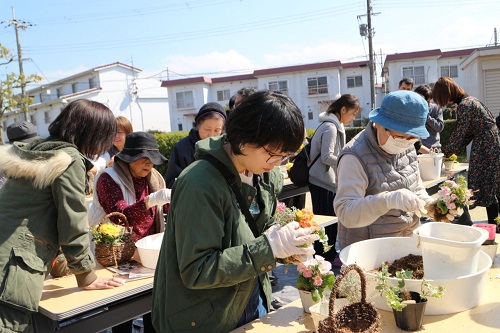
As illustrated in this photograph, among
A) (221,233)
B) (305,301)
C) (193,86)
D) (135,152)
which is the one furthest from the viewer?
(193,86)

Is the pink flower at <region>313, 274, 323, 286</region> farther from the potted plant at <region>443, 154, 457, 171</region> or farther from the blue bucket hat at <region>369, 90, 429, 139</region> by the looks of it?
the potted plant at <region>443, 154, 457, 171</region>

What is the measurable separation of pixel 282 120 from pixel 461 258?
0.83 meters

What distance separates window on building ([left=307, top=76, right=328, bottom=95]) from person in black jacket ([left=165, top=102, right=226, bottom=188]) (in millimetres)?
28472

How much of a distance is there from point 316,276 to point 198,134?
2.31 metres

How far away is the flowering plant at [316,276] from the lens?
1478mm

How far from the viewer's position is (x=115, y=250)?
2379mm

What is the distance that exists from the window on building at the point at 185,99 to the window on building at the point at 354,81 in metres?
13.3

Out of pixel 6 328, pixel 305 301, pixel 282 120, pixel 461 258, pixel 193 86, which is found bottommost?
pixel 6 328

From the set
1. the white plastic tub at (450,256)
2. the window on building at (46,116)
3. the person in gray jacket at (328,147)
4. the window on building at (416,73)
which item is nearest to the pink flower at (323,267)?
the white plastic tub at (450,256)

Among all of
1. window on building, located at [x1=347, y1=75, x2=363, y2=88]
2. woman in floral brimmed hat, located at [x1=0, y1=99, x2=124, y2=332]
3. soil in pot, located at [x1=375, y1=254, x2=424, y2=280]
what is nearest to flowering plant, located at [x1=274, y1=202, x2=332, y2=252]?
soil in pot, located at [x1=375, y1=254, x2=424, y2=280]

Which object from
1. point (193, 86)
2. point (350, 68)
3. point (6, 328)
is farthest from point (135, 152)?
point (193, 86)

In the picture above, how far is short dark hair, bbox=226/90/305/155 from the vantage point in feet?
4.18

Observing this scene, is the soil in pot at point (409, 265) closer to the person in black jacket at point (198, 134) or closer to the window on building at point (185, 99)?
the person in black jacket at point (198, 134)

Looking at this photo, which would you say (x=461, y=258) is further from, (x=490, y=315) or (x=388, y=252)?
(x=388, y=252)
